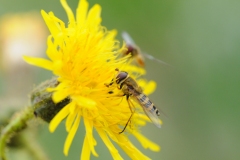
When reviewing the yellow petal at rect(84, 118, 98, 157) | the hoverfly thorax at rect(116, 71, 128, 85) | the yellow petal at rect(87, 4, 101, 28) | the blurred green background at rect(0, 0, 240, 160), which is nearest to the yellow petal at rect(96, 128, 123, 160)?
the yellow petal at rect(84, 118, 98, 157)

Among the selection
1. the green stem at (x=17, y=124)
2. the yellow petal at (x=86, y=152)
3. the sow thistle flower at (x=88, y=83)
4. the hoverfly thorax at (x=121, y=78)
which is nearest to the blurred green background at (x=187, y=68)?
the green stem at (x=17, y=124)

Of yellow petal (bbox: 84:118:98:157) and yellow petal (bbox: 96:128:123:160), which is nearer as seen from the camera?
yellow petal (bbox: 84:118:98:157)

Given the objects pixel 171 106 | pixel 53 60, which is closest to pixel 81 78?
pixel 53 60

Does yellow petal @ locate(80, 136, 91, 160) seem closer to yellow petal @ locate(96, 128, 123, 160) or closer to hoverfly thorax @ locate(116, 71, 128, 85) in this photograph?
yellow petal @ locate(96, 128, 123, 160)

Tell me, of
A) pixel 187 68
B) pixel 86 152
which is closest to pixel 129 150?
pixel 86 152

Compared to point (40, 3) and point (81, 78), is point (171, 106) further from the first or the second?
point (81, 78)

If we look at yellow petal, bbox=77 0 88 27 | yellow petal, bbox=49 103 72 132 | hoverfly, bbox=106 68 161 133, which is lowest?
yellow petal, bbox=49 103 72 132
